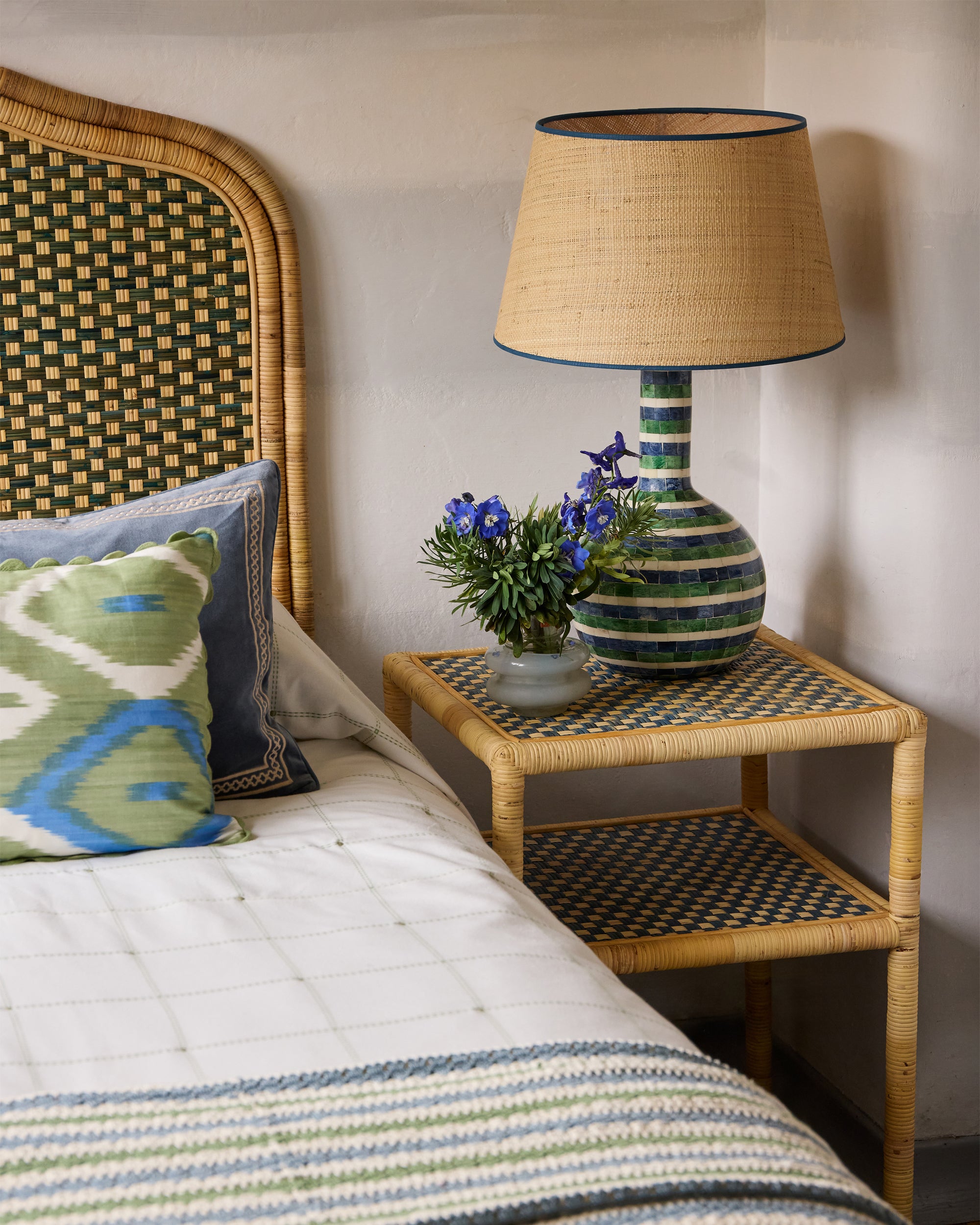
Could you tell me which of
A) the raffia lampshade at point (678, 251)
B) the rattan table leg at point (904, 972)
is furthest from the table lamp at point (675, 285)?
the rattan table leg at point (904, 972)

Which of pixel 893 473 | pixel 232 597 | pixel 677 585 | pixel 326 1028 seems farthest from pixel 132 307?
pixel 326 1028

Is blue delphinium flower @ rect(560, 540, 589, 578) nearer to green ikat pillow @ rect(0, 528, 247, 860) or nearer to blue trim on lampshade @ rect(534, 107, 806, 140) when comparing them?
blue trim on lampshade @ rect(534, 107, 806, 140)

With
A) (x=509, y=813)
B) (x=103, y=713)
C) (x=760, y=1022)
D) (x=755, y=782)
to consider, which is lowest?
(x=760, y=1022)

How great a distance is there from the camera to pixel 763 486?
205 cm

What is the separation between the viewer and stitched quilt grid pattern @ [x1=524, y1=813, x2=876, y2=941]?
1597mm

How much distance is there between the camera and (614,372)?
6.51 feet

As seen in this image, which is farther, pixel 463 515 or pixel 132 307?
pixel 132 307

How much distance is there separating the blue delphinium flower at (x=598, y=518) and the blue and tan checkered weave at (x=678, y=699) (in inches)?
8.8

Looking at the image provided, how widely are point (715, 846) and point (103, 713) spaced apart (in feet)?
3.13

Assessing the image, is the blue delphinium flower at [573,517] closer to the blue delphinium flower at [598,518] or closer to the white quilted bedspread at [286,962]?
the blue delphinium flower at [598,518]

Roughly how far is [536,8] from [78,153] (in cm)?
67

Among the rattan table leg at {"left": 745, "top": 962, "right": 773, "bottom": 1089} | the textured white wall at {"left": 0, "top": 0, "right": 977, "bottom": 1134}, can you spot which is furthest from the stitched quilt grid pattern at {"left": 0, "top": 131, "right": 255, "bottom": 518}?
the rattan table leg at {"left": 745, "top": 962, "right": 773, "bottom": 1089}

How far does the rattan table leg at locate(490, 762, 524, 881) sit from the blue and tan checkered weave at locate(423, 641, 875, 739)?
0.18 ft

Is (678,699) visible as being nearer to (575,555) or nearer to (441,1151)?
(575,555)
